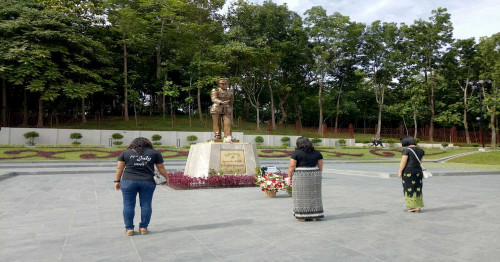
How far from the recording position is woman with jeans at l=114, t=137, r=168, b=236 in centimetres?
538

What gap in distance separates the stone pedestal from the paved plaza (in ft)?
8.96

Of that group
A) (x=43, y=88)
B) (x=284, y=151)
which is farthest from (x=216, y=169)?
(x=43, y=88)

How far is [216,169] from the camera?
12.5m

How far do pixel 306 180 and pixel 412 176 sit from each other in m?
2.53

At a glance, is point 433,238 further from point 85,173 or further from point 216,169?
point 85,173

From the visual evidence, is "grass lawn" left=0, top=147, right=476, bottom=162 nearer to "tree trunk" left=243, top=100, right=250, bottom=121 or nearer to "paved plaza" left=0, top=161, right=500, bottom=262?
"paved plaza" left=0, top=161, right=500, bottom=262

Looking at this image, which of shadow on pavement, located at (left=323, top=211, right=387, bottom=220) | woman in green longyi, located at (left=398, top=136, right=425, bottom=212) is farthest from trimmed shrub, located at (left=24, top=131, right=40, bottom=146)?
woman in green longyi, located at (left=398, top=136, right=425, bottom=212)

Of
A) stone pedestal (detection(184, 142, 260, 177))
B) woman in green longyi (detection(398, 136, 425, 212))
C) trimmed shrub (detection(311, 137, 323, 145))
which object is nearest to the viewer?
woman in green longyi (detection(398, 136, 425, 212))

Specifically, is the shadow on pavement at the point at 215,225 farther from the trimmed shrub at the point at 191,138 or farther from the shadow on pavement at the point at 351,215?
the trimmed shrub at the point at 191,138

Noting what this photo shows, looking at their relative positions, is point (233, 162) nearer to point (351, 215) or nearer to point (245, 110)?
point (351, 215)

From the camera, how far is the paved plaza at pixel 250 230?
441 centimetres

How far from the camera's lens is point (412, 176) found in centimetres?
720

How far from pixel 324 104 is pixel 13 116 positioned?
4045cm

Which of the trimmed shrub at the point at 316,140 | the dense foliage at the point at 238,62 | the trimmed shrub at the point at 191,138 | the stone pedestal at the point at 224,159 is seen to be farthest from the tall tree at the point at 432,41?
the stone pedestal at the point at 224,159
